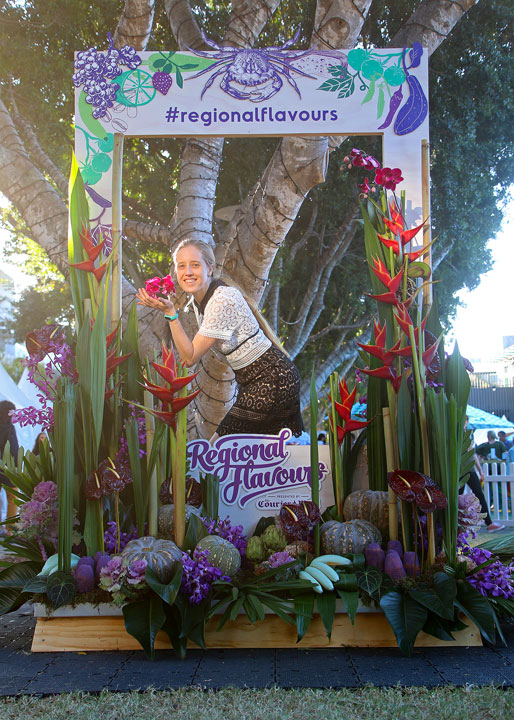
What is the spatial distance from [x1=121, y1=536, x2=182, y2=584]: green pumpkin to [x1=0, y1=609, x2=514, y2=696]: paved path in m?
0.36

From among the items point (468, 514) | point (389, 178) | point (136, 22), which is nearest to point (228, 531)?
point (468, 514)

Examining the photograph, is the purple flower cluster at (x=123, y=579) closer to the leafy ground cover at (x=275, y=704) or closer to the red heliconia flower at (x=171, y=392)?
the leafy ground cover at (x=275, y=704)

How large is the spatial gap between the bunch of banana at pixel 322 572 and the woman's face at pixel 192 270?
1.72 meters

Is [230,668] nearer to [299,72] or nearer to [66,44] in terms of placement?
[299,72]

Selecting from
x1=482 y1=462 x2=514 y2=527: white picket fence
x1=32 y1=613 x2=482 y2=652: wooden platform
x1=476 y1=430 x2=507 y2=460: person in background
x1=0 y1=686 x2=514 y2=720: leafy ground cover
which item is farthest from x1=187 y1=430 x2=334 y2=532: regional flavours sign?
x1=476 y1=430 x2=507 y2=460: person in background

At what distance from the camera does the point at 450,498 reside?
3.02m

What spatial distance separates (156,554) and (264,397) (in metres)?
1.32

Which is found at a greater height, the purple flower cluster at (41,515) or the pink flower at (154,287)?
the pink flower at (154,287)

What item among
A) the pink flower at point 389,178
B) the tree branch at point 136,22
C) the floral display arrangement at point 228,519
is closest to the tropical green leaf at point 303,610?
the floral display arrangement at point 228,519

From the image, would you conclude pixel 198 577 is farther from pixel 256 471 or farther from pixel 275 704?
pixel 256 471

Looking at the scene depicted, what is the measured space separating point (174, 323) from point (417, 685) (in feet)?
6.76

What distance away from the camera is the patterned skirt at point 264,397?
153 inches

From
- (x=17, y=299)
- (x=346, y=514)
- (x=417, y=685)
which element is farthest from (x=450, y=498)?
(x=17, y=299)

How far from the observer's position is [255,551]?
10.4 ft
